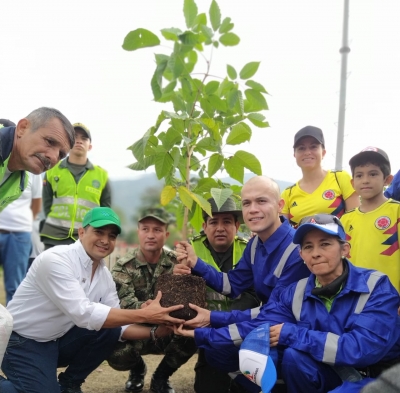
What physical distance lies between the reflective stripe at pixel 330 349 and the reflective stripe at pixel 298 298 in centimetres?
28

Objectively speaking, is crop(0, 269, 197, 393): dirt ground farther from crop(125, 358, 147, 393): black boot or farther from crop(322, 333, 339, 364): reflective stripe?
crop(322, 333, 339, 364): reflective stripe

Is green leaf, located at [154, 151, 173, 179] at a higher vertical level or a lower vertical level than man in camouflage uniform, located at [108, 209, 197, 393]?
higher

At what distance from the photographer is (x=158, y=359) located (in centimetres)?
454

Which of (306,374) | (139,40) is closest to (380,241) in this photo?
(306,374)

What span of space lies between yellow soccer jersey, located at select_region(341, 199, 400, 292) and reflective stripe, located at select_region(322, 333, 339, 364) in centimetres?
94

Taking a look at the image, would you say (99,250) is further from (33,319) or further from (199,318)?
(199,318)

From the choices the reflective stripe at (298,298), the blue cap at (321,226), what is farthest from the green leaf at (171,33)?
the reflective stripe at (298,298)

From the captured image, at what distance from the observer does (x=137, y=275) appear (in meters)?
3.66

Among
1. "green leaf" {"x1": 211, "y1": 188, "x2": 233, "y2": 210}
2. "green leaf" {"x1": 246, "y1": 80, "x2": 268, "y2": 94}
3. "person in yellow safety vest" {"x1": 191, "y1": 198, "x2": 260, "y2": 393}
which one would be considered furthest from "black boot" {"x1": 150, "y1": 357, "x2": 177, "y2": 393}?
"green leaf" {"x1": 246, "y1": 80, "x2": 268, "y2": 94}

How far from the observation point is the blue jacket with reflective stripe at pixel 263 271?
2.87 metres

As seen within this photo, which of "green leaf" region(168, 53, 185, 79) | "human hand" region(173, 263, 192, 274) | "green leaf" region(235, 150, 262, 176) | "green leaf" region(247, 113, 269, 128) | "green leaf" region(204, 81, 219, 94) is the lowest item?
"human hand" region(173, 263, 192, 274)

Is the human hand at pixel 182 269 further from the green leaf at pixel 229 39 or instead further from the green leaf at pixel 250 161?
the green leaf at pixel 229 39

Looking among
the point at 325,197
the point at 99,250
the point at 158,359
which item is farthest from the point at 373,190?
the point at 158,359

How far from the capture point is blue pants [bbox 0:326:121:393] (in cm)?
270
